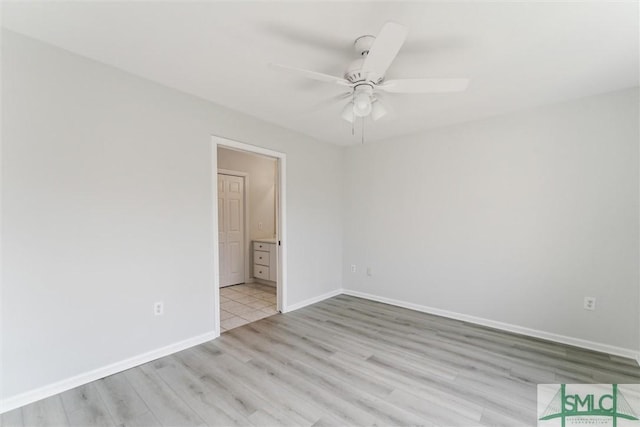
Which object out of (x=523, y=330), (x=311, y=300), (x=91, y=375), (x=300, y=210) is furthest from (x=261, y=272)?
(x=523, y=330)

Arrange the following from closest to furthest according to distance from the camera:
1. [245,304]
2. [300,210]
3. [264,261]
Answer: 1. [300,210]
2. [245,304]
3. [264,261]

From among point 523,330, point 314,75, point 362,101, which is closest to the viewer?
point 314,75

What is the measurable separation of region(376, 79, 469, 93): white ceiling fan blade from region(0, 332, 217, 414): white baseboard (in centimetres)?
277

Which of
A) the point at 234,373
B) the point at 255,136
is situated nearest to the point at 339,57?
the point at 255,136

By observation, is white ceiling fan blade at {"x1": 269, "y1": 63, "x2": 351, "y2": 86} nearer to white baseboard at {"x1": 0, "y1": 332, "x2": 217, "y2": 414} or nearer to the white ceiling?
the white ceiling

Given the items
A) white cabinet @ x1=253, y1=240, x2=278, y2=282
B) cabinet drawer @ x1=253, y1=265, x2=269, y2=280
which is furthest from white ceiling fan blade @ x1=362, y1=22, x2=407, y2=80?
cabinet drawer @ x1=253, y1=265, x2=269, y2=280

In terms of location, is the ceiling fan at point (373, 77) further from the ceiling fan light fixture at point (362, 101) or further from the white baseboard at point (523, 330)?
the white baseboard at point (523, 330)

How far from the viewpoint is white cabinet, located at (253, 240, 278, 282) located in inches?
187

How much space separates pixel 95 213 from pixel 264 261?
3042 mm

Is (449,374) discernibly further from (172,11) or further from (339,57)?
(172,11)

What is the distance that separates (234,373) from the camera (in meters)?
2.20

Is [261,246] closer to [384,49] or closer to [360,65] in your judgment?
[360,65]

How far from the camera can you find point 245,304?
393cm

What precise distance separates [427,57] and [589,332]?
2.89m
